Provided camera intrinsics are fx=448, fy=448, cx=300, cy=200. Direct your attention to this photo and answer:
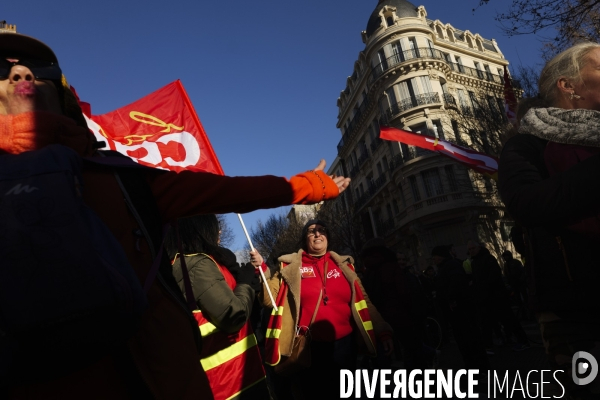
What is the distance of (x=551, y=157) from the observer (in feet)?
6.35

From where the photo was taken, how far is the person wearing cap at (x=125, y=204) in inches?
49.1

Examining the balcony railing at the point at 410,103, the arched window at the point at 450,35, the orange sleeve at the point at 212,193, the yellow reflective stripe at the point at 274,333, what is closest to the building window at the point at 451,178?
the balcony railing at the point at 410,103

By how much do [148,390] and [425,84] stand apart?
3509 cm

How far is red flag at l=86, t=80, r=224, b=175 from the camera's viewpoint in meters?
4.83

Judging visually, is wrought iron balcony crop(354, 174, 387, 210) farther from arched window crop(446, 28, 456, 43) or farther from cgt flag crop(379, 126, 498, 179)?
cgt flag crop(379, 126, 498, 179)

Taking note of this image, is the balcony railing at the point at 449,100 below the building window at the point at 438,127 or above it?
above

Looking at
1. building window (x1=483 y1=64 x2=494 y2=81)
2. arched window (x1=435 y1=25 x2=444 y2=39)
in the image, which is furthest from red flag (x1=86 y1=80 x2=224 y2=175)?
arched window (x1=435 y1=25 x2=444 y2=39)

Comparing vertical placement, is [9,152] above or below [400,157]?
below

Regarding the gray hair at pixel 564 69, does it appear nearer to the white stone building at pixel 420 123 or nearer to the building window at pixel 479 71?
the white stone building at pixel 420 123

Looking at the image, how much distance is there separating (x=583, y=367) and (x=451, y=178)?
1235 inches

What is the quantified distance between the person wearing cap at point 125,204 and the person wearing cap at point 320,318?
7.93ft

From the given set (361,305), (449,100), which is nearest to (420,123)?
(449,100)

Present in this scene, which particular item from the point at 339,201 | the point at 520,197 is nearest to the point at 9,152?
the point at 520,197

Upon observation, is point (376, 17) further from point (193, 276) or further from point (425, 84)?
point (193, 276)
